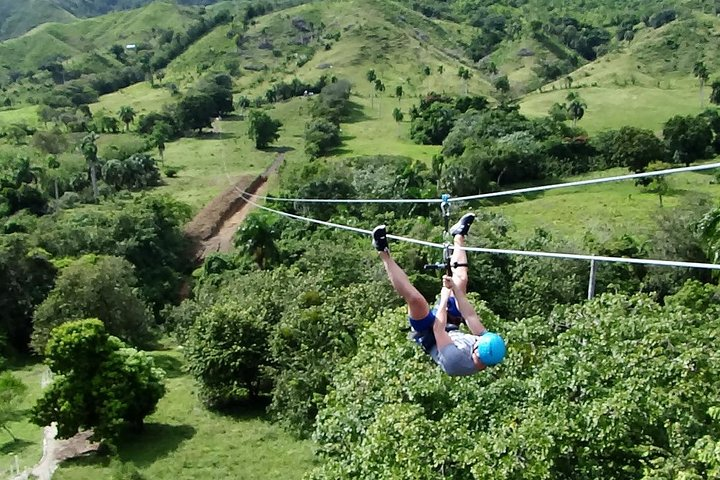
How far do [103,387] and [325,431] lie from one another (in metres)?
12.6

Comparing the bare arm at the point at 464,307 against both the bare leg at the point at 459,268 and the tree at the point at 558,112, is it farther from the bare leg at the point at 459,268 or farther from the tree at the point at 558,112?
the tree at the point at 558,112

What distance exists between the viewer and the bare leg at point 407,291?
22.7ft

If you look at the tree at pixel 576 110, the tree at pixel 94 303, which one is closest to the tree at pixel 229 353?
the tree at pixel 94 303

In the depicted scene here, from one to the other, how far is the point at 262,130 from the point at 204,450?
53.1 metres

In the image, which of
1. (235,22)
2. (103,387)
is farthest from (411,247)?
(235,22)

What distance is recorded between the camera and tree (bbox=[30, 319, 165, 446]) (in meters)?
24.6

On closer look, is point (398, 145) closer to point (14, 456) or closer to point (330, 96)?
point (330, 96)

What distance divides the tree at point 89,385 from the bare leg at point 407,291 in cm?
2009

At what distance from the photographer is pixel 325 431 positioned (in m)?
15.5

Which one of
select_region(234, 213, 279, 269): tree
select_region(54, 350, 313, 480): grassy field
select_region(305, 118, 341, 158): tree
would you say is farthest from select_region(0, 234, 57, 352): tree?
select_region(305, 118, 341, 158): tree

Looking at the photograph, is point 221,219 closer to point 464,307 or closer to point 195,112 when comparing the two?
point 195,112

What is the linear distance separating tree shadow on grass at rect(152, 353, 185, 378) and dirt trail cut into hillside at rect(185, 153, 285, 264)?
15311 millimetres

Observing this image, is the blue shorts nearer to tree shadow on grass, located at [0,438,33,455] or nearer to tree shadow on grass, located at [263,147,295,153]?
tree shadow on grass, located at [0,438,33,455]

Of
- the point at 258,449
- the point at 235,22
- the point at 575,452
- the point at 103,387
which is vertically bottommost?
the point at 258,449
